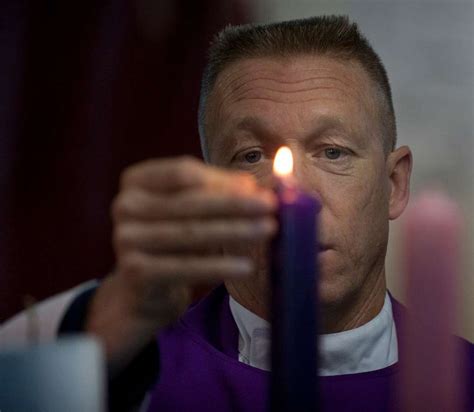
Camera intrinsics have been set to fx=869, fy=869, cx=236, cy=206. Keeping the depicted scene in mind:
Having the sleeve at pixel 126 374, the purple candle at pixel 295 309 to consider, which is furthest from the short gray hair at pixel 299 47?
the purple candle at pixel 295 309

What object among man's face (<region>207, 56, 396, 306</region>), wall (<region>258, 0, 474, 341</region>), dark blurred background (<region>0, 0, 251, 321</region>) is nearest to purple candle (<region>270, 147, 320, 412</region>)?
man's face (<region>207, 56, 396, 306</region>)

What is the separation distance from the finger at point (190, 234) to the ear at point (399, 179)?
102 centimetres

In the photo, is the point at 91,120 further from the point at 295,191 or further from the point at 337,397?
the point at 295,191

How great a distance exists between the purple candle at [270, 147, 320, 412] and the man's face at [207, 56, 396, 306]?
2.41 ft

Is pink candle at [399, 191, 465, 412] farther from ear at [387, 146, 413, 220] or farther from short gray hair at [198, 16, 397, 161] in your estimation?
short gray hair at [198, 16, 397, 161]

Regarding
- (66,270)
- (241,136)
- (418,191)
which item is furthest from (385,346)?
(66,270)

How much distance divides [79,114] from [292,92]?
64cm

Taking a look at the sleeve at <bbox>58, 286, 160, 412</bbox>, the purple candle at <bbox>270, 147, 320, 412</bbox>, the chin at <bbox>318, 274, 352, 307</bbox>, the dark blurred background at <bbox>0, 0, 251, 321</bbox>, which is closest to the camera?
the purple candle at <bbox>270, 147, 320, 412</bbox>

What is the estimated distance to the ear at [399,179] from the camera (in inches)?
65.1

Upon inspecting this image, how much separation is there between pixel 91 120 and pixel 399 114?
0.72m

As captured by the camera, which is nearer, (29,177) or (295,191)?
(295,191)

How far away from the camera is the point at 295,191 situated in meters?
0.62

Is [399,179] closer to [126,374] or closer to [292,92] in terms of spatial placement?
[292,92]

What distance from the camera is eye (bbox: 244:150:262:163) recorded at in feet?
4.67
